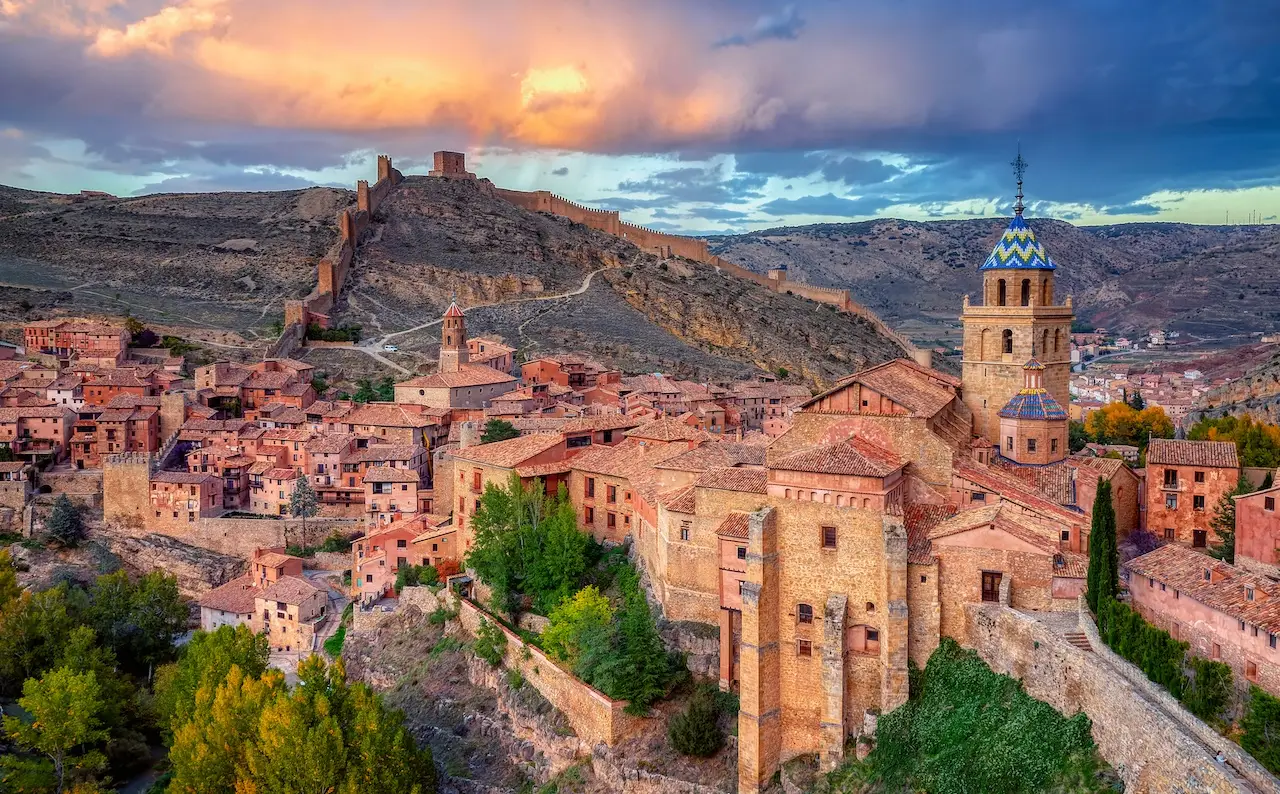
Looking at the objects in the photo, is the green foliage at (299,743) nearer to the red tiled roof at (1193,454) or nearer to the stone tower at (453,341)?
the red tiled roof at (1193,454)

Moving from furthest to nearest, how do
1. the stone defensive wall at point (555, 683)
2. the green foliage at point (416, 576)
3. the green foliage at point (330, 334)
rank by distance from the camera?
the green foliage at point (330, 334) → the green foliage at point (416, 576) → the stone defensive wall at point (555, 683)

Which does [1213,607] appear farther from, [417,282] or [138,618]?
[417,282]

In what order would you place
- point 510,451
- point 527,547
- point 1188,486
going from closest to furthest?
1. point 1188,486
2. point 527,547
3. point 510,451

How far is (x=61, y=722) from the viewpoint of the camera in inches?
1011

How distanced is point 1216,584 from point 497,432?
24.6 m

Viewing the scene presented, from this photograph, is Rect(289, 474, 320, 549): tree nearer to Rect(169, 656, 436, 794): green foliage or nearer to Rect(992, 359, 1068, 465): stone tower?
Rect(169, 656, 436, 794): green foliage

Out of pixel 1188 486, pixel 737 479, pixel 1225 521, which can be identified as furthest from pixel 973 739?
pixel 1188 486

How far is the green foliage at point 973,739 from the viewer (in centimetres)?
1570

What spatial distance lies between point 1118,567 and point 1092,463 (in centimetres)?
527

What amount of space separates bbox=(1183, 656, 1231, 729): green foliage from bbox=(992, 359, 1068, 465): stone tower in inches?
418

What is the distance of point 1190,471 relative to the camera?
22.4m

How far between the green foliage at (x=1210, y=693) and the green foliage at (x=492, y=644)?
1658 cm

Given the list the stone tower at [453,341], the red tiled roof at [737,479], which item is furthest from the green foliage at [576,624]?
the stone tower at [453,341]

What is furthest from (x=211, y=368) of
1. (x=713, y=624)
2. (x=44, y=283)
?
(x=713, y=624)
